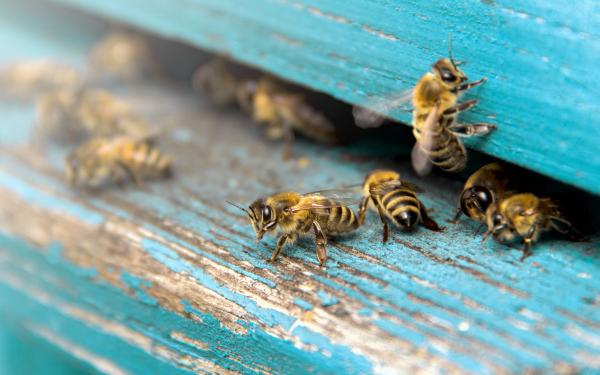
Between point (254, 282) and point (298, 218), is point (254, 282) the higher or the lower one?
the lower one

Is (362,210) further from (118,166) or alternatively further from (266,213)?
(118,166)

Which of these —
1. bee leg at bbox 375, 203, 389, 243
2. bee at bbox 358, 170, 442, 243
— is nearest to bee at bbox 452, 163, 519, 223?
bee at bbox 358, 170, 442, 243

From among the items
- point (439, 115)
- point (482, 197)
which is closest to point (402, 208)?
point (482, 197)

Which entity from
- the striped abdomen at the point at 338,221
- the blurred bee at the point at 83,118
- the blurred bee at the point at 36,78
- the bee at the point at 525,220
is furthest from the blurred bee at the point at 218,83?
the bee at the point at 525,220

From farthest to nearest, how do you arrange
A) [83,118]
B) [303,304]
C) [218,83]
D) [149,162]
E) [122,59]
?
[122,59]
[218,83]
[83,118]
[149,162]
[303,304]

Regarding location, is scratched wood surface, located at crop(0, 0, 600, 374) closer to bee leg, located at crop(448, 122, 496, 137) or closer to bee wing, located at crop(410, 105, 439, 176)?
bee wing, located at crop(410, 105, 439, 176)

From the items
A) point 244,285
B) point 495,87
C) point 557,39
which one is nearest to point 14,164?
point 244,285

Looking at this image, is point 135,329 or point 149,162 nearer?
point 135,329

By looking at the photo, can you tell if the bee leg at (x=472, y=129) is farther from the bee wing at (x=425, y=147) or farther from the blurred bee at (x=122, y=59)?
the blurred bee at (x=122, y=59)
